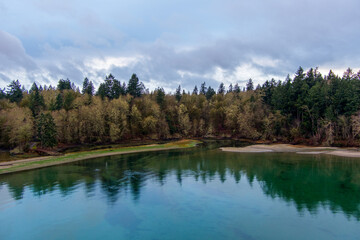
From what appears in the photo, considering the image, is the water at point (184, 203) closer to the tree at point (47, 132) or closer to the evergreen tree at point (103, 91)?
the tree at point (47, 132)

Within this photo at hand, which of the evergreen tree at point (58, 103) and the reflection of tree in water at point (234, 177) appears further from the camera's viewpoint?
the evergreen tree at point (58, 103)

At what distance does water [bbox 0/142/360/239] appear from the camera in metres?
19.2

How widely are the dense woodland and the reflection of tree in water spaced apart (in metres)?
29.3

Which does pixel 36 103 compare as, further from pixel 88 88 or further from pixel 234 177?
pixel 234 177

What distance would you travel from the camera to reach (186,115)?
115 meters

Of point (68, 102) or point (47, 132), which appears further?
point (68, 102)

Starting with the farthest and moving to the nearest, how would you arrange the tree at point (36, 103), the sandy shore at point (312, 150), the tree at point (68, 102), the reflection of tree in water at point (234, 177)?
the tree at point (68, 102)
the tree at point (36, 103)
the sandy shore at point (312, 150)
the reflection of tree in water at point (234, 177)

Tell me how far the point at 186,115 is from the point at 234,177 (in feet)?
261

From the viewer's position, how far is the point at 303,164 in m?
44.8

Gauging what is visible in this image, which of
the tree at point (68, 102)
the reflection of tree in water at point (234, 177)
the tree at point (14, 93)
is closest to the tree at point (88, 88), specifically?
the tree at point (68, 102)

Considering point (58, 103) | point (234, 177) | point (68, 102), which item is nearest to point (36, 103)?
point (58, 103)

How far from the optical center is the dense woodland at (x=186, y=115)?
7025 centimetres

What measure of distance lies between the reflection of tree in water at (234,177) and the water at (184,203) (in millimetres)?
137

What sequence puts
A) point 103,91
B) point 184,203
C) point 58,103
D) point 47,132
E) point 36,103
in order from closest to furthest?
point 184,203, point 47,132, point 36,103, point 58,103, point 103,91
